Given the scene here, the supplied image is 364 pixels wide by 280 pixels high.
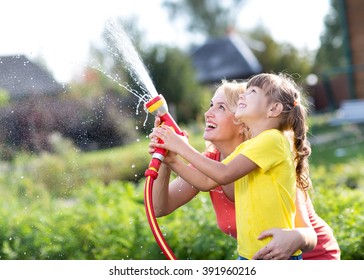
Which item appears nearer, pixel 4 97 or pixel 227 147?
pixel 227 147

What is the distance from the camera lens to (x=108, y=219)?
4773 millimetres

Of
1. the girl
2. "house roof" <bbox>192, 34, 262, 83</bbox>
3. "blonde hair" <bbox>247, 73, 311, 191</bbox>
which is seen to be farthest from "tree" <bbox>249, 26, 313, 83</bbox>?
the girl

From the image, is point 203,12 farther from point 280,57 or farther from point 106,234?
point 106,234

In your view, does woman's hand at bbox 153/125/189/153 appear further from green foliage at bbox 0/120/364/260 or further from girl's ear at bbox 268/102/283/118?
green foliage at bbox 0/120/364/260

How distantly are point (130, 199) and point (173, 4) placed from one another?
35919 millimetres

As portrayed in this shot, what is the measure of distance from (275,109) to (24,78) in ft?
6.32

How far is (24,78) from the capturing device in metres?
4.27

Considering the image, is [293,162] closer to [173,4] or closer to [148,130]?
[148,130]

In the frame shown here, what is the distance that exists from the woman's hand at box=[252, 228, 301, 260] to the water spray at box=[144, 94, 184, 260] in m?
0.34

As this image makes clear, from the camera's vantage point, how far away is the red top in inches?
121

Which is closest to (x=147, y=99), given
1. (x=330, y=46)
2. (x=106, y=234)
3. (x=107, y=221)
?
(x=106, y=234)

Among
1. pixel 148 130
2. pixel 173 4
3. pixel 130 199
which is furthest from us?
pixel 173 4
